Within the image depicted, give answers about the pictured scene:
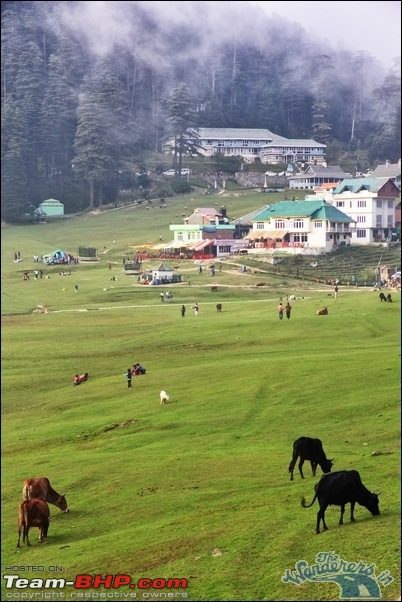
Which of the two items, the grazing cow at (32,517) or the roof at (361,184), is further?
the roof at (361,184)

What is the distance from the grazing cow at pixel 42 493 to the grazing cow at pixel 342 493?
4.96 m

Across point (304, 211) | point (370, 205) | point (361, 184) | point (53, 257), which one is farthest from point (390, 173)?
point (53, 257)

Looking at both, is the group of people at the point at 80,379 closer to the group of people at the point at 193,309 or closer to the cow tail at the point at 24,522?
the group of people at the point at 193,309

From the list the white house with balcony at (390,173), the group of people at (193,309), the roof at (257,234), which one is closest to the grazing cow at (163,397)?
the group of people at (193,309)

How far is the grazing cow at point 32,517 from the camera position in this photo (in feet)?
50.4

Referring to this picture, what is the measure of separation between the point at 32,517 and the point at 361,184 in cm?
3138

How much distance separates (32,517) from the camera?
1545cm

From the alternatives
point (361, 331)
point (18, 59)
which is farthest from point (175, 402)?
point (18, 59)

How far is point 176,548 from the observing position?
45.7ft

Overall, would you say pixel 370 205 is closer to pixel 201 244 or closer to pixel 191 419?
pixel 201 244

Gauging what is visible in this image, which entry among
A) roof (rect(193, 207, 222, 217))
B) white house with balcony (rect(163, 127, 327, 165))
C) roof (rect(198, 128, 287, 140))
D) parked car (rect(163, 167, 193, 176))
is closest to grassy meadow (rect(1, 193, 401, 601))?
roof (rect(193, 207, 222, 217))

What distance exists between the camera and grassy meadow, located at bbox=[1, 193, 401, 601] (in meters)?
13.5

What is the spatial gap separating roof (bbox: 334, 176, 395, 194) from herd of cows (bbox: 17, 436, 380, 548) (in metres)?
27.7

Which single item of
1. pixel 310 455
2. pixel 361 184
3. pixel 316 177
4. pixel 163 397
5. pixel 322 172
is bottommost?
pixel 163 397
